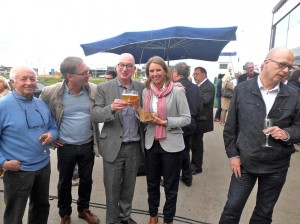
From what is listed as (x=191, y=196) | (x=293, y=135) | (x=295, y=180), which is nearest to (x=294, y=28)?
(x=295, y=180)

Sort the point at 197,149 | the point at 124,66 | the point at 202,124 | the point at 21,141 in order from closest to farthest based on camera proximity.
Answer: the point at 21,141 → the point at 124,66 → the point at 202,124 → the point at 197,149

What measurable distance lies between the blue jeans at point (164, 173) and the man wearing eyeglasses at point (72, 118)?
2.16ft

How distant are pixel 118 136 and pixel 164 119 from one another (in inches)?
20.4

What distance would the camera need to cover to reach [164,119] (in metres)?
2.76

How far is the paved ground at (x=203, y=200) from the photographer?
3348 mm

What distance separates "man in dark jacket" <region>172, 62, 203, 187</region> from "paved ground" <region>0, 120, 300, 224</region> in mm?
247

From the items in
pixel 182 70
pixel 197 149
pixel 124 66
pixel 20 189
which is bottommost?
pixel 197 149

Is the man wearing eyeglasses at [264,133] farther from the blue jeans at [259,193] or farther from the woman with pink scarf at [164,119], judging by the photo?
the woman with pink scarf at [164,119]

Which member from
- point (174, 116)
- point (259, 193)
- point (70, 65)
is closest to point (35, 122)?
point (70, 65)

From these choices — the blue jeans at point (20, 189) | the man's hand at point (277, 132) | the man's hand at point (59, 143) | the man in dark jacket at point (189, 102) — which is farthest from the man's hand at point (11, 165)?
the man in dark jacket at point (189, 102)

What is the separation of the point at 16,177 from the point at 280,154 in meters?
2.29

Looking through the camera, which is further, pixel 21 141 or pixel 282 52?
pixel 21 141

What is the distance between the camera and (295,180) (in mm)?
4613

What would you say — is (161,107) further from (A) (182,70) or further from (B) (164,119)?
(A) (182,70)
